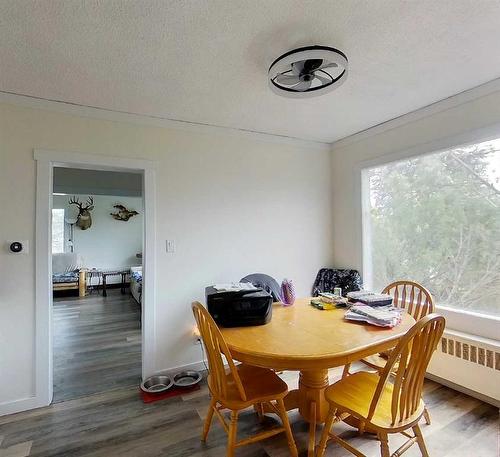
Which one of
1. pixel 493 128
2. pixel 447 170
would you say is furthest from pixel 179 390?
pixel 493 128

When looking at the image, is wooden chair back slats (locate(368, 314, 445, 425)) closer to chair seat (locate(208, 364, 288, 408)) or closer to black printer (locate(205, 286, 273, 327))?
chair seat (locate(208, 364, 288, 408))

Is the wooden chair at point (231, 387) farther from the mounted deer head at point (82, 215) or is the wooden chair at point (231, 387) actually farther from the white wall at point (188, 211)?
the mounted deer head at point (82, 215)

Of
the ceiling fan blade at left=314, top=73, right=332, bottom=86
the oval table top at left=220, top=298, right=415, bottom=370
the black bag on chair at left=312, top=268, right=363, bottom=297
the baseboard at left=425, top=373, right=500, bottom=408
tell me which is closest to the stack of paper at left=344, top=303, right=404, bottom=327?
the oval table top at left=220, top=298, right=415, bottom=370

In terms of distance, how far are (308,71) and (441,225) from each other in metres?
1.78

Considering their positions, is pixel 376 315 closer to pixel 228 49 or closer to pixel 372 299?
pixel 372 299

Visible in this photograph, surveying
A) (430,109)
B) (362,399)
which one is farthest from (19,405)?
(430,109)

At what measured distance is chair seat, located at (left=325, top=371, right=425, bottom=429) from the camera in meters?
1.39

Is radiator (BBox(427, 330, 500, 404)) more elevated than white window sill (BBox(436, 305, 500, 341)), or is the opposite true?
white window sill (BBox(436, 305, 500, 341))

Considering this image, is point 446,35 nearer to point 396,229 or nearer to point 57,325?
point 396,229

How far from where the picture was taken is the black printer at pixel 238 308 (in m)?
1.78

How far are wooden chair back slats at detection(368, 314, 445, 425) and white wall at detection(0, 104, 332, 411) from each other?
6.14 feet

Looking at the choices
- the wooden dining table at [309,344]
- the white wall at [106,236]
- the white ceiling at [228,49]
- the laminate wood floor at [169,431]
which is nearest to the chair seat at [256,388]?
the wooden dining table at [309,344]

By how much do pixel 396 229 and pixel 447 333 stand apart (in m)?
1.02

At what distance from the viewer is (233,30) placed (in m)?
1.56
